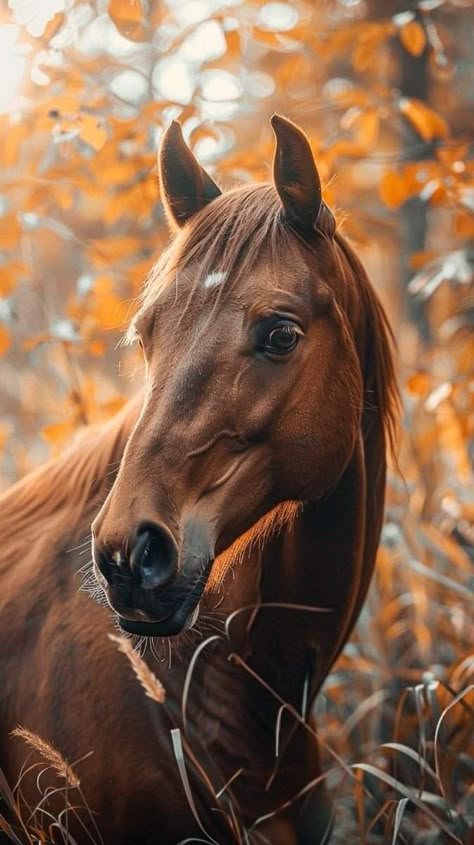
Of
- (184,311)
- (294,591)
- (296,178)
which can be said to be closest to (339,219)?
(296,178)

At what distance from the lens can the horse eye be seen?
1.74 meters

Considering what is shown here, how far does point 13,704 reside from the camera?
199 cm

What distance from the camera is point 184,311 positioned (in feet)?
5.76

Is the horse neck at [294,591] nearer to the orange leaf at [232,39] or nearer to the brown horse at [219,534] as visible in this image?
the brown horse at [219,534]

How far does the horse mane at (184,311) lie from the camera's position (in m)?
1.83

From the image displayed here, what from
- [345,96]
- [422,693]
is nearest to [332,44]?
[345,96]

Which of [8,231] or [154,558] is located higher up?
[8,231]

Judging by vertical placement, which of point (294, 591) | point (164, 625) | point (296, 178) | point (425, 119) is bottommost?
point (294, 591)

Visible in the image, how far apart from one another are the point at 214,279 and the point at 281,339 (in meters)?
0.21

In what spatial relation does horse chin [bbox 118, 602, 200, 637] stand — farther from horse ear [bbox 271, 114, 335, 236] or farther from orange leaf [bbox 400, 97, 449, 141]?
orange leaf [bbox 400, 97, 449, 141]

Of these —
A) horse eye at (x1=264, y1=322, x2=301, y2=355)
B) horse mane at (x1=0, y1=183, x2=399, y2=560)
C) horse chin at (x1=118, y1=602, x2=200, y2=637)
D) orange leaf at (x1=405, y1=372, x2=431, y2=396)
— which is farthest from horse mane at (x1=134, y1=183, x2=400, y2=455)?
Answer: orange leaf at (x1=405, y1=372, x2=431, y2=396)

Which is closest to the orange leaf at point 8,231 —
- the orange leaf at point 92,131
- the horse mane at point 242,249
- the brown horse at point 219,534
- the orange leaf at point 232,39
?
the orange leaf at point 92,131

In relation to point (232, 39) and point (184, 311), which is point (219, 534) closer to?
point (184, 311)

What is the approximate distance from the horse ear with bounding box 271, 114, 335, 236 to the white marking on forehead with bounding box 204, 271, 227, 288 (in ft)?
0.78
